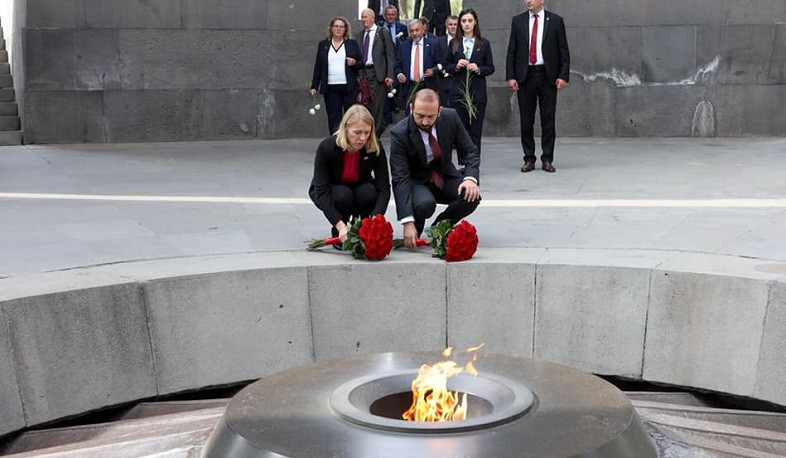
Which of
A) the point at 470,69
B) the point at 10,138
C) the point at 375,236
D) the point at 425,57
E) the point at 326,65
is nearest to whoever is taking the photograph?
the point at 375,236

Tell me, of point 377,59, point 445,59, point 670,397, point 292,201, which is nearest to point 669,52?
point 445,59

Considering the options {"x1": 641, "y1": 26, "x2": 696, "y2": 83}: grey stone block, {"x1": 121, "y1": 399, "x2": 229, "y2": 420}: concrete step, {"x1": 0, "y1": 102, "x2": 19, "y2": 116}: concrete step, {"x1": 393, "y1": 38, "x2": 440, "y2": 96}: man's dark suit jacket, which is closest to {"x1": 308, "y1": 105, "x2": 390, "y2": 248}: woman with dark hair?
{"x1": 121, "y1": 399, "x2": 229, "y2": 420}: concrete step

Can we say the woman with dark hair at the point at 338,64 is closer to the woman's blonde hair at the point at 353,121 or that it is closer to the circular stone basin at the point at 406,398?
the woman's blonde hair at the point at 353,121

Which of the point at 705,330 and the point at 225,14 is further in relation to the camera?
the point at 225,14

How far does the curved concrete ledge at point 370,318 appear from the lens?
6.55 meters

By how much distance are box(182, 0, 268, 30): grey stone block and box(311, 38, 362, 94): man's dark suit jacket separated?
107 inches

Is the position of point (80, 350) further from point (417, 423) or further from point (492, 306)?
point (417, 423)

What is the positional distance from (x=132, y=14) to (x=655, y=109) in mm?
7989

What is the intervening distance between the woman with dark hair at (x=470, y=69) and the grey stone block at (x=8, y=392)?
7153 millimetres

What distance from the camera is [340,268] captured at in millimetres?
7258

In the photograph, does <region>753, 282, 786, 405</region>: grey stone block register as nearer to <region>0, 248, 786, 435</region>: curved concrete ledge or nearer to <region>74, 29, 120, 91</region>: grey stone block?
<region>0, 248, 786, 435</region>: curved concrete ledge

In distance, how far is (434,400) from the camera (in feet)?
15.2

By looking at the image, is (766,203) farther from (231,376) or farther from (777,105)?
(777,105)

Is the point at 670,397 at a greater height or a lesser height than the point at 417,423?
lesser
